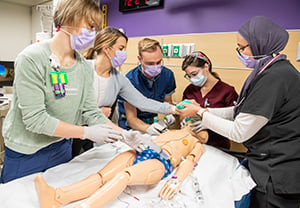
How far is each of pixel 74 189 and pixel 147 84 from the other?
1.29 metres

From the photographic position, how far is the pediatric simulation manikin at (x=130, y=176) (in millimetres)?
848

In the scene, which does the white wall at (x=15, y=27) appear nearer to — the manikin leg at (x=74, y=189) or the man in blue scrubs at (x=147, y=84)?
the man in blue scrubs at (x=147, y=84)

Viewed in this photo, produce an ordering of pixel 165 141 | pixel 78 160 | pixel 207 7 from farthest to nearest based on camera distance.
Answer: pixel 207 7, pixel 165 141, pixel 78 160

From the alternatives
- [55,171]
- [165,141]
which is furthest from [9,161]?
[165,141]

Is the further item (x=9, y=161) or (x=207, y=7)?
(x=207, y=7)

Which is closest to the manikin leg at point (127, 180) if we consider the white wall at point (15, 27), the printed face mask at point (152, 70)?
the printed face mask at point (152, 70)

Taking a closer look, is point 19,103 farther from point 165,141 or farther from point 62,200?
point 165,141

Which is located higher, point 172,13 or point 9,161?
point 172,13

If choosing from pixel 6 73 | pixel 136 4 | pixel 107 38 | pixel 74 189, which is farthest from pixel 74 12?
pixel 6 73

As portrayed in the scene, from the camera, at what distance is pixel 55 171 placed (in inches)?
44.8

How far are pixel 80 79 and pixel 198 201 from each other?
0.89 meters

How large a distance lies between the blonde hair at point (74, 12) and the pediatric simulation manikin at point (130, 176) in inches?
30.3

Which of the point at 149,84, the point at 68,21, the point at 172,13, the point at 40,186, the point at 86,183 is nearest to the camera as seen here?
the point at 40,186

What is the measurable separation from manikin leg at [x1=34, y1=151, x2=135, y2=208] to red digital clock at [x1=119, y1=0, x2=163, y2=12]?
2.03 metres
